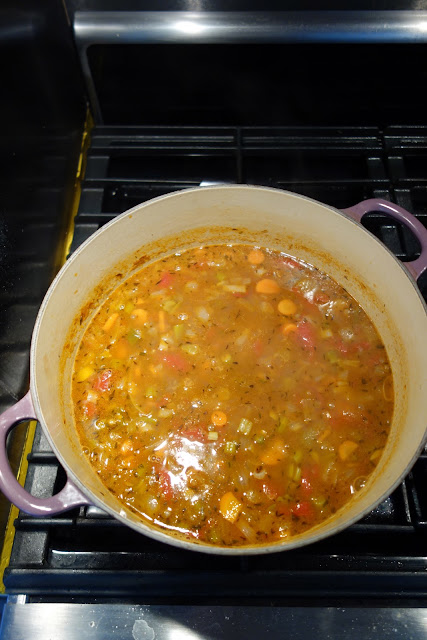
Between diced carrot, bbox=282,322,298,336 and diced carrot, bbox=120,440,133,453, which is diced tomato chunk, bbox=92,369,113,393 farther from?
diced carrot, bbox=282,322,298,336

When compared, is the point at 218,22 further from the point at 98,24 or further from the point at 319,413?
the point at 319,413

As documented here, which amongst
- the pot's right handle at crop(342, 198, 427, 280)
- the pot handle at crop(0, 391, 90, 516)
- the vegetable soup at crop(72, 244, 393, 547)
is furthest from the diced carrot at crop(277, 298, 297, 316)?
the pot handle at crop(0, 391, 90, 516)

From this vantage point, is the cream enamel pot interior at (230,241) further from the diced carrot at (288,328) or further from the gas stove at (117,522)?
the diced carrot at (288,328)

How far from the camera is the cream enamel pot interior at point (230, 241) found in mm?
1675

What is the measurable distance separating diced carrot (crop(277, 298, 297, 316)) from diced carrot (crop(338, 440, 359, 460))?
55 centimetres

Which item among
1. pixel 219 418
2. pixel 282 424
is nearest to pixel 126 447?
pixel 219 418

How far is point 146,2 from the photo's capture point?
234cm

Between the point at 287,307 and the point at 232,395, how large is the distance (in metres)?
0.45

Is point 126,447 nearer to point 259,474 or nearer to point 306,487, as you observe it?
point 259,474

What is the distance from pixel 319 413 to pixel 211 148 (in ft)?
4.28

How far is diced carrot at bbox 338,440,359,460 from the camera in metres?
1.94

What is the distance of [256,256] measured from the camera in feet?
7.81

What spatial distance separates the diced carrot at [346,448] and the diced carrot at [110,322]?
0.99 m

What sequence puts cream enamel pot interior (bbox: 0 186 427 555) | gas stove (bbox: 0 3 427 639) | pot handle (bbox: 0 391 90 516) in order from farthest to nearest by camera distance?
gas stove (bbox: 0 3 427 639) → cream enamel pot interior (bbox: 0 186 427 555) → pot handle (bbox: 0 391 90 516)
